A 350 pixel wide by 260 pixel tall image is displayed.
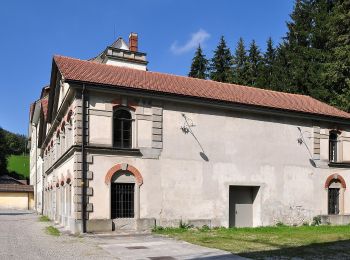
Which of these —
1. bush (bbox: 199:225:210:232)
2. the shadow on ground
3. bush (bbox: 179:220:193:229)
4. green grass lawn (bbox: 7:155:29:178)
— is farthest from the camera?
green grass lawn (bbox: 7:155:29:178)

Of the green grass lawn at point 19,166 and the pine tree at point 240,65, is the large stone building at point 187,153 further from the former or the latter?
the green grass lawn at point 19,166

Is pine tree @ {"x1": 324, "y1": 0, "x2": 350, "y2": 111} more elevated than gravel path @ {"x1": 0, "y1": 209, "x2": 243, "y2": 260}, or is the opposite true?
pine tree @ {"x1": 324, "y1": 0, "x2": 350, "y2": 111}

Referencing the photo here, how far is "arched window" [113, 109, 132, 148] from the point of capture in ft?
64.5

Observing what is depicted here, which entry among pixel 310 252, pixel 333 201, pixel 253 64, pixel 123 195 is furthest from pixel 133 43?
pixel 310 252

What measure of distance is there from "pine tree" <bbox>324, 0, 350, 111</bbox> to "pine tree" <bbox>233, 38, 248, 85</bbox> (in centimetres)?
1439

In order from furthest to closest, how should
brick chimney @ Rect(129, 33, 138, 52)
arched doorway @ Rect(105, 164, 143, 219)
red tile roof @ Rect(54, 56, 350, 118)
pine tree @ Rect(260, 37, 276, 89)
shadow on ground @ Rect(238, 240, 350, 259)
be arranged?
pine tree @ Rect(260, 37, 276, 89), brick chimney @ Rect(129, 33, 138, 52), red tile roof @ Rect(54, 56, 350, 118), arched doorway @ Rect(105, 164, 143, 219), shadow on ground @ Rect(238, 240, 350, 259)

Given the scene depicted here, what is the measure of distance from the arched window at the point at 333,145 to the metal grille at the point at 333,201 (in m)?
1.76

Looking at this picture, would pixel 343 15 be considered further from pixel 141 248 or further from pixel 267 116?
pixel 141 248

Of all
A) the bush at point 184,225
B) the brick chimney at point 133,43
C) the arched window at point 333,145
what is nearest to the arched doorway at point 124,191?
the bush at point 184,225

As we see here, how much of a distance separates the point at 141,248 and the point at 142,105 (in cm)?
740

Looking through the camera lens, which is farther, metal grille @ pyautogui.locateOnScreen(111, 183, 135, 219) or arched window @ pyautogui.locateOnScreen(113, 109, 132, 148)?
arched window @ pyautogui.locateOnScreen(113, 109, 132, 148)

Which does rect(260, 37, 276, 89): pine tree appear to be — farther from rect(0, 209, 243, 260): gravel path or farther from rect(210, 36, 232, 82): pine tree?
rect(0, 209, 243, 260): gravel path

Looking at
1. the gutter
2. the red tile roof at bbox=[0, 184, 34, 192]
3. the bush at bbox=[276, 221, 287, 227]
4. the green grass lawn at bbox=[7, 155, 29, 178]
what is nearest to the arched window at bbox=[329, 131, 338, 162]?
the gutter

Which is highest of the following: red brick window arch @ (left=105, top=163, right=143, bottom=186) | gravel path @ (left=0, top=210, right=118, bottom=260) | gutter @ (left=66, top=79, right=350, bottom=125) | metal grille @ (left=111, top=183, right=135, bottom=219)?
gutter @ (left=66, top=79, right=350, bottom=125)
